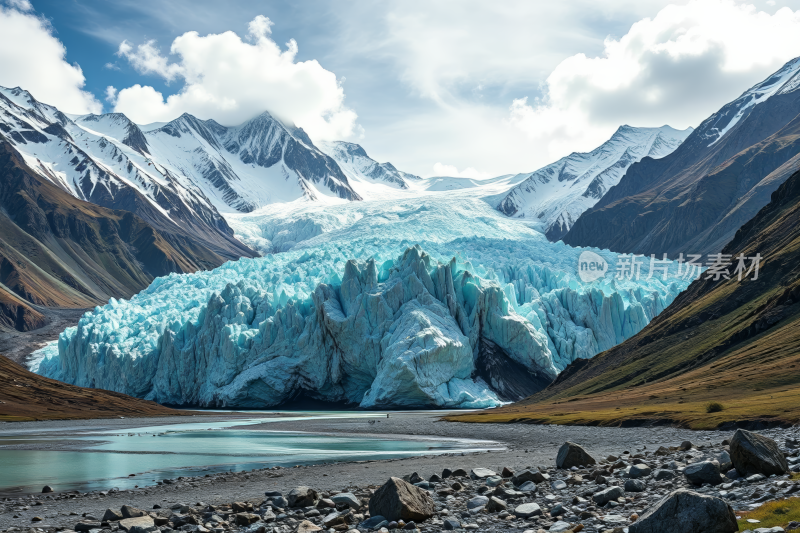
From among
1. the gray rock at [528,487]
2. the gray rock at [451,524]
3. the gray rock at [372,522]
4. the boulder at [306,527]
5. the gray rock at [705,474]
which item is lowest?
the boulder at [306,527]

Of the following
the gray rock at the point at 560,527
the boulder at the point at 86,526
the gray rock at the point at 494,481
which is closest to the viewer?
the gray rock at the point at 560,527

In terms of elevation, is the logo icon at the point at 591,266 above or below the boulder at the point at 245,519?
above

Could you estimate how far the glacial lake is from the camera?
3216 centimetres

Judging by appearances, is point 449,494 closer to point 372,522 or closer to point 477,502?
point 477,502

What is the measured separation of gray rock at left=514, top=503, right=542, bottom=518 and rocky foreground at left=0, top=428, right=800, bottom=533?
1.1 inches

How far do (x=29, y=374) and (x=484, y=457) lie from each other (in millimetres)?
92656

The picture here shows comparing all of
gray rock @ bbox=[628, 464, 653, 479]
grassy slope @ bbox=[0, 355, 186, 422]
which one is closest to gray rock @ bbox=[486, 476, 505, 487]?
gray rock @ bbox=[628, 464, 653, 479]

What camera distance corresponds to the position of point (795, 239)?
292ft

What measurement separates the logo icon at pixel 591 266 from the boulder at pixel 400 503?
120 meters

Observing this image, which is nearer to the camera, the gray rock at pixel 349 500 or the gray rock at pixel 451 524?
the gray rock at pixel 451 524

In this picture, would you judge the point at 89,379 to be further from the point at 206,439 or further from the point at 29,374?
the point at 206,439

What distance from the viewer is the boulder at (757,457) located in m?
17.2

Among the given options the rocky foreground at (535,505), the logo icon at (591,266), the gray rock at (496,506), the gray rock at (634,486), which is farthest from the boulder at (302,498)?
the logo icon at (591,266)

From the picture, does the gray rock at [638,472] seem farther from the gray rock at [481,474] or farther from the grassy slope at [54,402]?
the grassy slope at [54,402]
